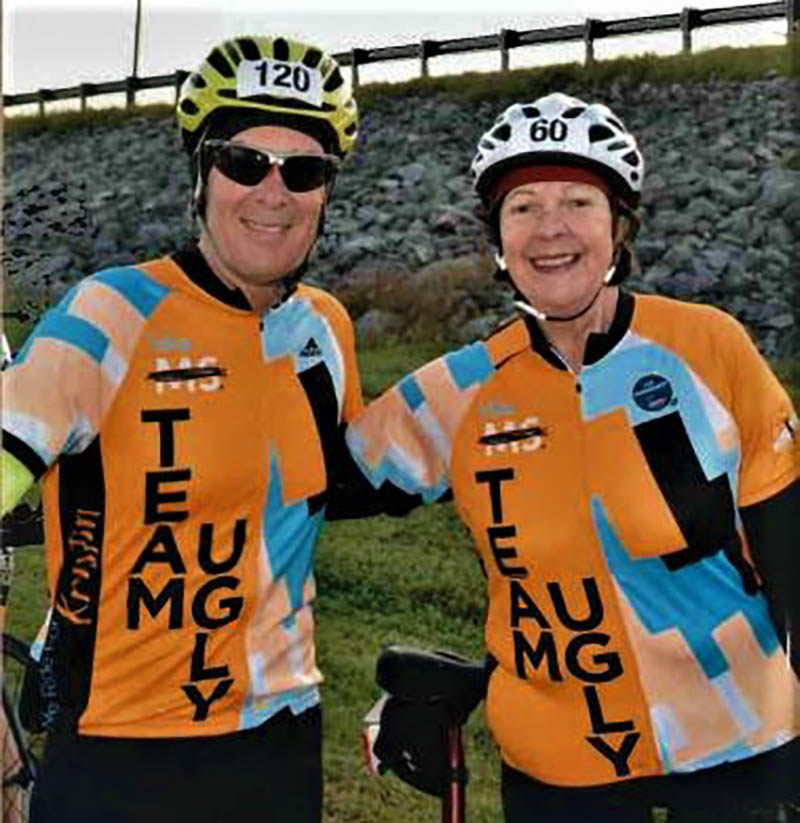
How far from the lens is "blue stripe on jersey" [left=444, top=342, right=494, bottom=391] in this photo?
7.43 feet

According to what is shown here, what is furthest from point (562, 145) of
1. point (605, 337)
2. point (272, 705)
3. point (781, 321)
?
point (272, 705)

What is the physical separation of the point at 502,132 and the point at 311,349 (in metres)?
0.50

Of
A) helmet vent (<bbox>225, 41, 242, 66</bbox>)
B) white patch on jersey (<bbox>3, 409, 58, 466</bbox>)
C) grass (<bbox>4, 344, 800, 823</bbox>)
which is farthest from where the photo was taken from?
grass (<bbox>4, 344, 800, 823</bbox>)

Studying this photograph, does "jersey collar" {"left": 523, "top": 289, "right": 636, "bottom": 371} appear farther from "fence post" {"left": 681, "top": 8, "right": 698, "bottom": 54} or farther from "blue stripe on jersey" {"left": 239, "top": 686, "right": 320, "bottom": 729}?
"fence post" {"left": 681, "top": 8, "right": 698, "bottom": 54}

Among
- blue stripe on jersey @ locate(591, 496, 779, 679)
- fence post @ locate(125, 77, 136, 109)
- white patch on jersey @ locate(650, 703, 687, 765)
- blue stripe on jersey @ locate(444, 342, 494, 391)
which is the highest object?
fence post @ locate(125, 77, 136, 109)

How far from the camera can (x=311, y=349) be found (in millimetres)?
2307

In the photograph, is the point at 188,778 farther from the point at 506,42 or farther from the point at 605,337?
the point at 506,42

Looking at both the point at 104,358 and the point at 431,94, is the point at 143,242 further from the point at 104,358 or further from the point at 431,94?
the point at 431,94

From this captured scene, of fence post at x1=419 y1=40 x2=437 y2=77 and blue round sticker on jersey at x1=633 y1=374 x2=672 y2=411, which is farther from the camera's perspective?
fence post at x1=419 y1=40 x2=437 y2=77

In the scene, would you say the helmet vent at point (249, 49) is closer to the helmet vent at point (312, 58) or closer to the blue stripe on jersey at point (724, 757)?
the helmet vent at point (312, 58)

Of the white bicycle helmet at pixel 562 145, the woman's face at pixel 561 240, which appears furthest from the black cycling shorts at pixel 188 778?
the white bicycle helmet at pixel 562 145

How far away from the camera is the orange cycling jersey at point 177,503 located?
2113mm

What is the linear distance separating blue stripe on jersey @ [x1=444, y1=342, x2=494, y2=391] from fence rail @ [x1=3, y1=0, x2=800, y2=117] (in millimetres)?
670

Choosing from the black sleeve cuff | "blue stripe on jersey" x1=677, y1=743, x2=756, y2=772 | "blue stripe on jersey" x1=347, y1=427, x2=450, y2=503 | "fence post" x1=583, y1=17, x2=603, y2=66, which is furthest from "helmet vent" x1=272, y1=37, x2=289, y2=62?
"blue stripe on jersey" x1=677, y1=743, x2=756, y2=772
